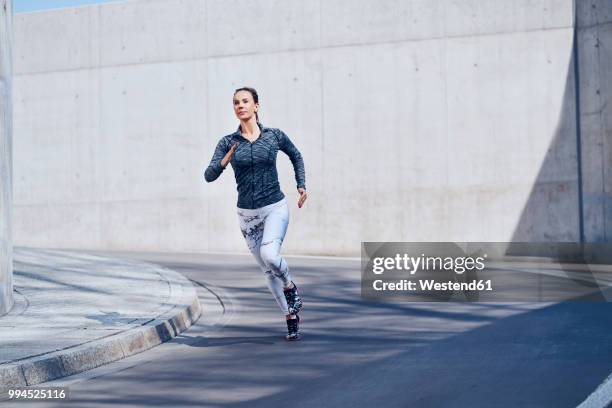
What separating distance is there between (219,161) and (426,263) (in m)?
10.5

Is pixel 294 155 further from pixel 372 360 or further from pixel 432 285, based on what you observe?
pixel 432 285

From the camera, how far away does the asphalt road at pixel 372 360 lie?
5.77 m

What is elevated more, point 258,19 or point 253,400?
point 258,19

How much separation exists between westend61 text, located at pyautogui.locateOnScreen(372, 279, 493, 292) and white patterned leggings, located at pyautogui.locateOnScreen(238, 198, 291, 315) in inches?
171

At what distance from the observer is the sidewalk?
6.95 metres

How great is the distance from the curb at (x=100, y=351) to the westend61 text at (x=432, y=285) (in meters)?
3.07

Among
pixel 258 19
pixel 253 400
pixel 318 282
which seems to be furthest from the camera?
pixel 258 19

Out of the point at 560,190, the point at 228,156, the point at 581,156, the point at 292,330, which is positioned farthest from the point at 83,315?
the point at 581,156

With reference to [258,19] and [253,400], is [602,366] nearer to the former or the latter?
[253,400]

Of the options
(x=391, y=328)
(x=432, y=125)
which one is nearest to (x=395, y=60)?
(x=432, y=125)

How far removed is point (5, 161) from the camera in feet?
31.6

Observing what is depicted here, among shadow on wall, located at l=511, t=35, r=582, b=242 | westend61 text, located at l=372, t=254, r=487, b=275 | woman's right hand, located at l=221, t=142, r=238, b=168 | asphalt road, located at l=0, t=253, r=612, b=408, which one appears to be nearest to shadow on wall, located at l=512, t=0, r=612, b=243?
shadow on wall, located at l=511, t=35, r=582, b=242

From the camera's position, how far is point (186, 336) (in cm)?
890

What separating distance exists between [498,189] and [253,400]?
13.6 meters
